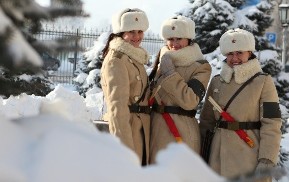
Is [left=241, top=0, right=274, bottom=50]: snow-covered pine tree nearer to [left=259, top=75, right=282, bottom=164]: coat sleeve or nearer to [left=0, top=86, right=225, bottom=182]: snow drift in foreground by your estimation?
[left=259, top=75, right=282, bottom=164]: coat sleeve

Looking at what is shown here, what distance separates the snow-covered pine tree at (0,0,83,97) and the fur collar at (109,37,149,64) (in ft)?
8.54

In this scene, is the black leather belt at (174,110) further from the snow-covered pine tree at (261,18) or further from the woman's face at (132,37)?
the snow-covered pine tree at (261,18)

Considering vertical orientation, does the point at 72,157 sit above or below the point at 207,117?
above

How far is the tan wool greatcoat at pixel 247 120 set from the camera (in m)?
4.32

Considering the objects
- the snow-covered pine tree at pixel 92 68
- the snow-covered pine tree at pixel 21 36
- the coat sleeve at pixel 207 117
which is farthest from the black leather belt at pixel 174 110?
the snow-covered pine tree at pixel 92 68

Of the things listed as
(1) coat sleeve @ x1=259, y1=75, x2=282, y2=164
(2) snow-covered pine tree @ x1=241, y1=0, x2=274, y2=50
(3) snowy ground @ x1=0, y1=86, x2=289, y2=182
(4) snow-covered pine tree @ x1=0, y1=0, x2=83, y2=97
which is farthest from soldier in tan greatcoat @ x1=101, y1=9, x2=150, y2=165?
(2) snow-covered pine tree @ x1=241, y1=0, x2=274, y2=50

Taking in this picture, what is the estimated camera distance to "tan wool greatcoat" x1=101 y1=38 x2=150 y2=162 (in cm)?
432

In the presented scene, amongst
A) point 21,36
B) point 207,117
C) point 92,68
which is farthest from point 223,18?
point 21,36

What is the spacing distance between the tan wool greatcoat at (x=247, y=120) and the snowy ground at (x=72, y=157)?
9.38ft

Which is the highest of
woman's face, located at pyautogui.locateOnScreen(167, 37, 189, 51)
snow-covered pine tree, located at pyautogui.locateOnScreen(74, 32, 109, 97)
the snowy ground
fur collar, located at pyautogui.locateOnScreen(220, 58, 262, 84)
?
woman's face, located at pyautogui.locateOnScreen(167, 37, 189, 51)

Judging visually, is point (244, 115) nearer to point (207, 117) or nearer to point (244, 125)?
point (244, 125)

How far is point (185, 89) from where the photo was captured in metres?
4.42

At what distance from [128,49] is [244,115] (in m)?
0.97

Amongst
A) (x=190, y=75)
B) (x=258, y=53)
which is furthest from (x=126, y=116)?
(x=258, y=53)
